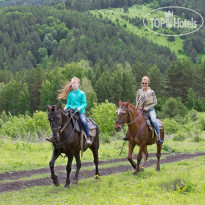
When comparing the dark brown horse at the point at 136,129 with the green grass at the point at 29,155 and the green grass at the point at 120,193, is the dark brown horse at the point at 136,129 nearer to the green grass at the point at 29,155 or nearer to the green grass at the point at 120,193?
the green grass at the point at 120,193

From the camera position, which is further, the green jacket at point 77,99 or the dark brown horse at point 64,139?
the green jacket at point 77,99

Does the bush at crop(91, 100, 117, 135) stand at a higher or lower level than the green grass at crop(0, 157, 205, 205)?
lower

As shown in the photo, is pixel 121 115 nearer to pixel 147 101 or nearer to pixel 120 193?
pixel 147 101

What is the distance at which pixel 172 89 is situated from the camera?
9600 cm

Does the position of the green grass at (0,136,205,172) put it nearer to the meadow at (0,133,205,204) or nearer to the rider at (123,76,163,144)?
the meadow at (0,133,205,204)

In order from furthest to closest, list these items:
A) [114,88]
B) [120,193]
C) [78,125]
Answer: [114,88] < [78,125] < [120,193]

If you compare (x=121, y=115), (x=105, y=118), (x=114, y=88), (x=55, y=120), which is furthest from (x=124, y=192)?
(x=114, y=88)

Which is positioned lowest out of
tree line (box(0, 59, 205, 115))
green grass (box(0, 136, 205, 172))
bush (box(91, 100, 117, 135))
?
tree line (box(0, 59, 205, 115))

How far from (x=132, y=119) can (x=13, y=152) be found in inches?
357

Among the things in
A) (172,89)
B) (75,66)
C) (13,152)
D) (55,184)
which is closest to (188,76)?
(172,89)

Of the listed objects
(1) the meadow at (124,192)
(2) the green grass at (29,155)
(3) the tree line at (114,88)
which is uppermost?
(1) the meadow at (124,192)

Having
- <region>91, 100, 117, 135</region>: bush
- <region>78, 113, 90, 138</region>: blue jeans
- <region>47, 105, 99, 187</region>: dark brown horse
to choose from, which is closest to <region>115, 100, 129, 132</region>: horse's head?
<region>78, 113, 90, 138</region>: blue jeans

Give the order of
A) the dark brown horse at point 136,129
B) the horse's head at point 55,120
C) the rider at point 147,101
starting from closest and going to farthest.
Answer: the horse's head at point 55,120 < the dark brown horse at point 136,129 < the rider at point 147,101

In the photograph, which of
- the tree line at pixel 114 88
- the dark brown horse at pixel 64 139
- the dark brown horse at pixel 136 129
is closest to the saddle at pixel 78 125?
the dark brown horse at pixel 64 139
